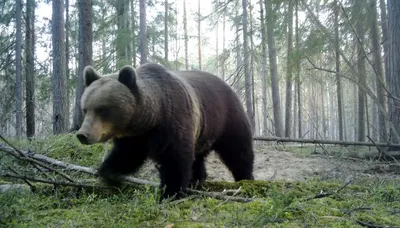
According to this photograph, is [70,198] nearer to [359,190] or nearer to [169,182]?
[169,182]

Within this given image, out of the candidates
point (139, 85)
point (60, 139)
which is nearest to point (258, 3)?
point (60, 139)

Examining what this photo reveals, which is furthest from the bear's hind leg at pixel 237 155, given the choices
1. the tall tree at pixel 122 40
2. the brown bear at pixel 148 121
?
the tall tree at pixel 122 40

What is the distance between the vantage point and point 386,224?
8.63 feet

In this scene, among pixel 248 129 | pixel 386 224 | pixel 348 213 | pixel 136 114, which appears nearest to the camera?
pixel 386 224

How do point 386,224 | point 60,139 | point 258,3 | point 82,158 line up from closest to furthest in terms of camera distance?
1. point 386,224
2. point 82,158
3. point 60,139
4. point 258,3

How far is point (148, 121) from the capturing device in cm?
411

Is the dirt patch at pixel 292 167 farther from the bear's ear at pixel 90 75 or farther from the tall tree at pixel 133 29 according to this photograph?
the tall tree at pixel 133 29

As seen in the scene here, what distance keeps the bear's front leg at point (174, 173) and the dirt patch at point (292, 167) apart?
2.91 metres

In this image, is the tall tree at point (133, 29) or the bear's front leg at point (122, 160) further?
the tall tree at point (133, 29)

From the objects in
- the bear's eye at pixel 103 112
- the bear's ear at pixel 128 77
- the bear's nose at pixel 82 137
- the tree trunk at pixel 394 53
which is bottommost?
the bear's nose at pixel 82 137

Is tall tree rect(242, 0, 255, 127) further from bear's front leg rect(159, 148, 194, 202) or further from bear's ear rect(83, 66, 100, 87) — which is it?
bear's ear rect(83, 66, 100, 87)

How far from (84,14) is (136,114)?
7714mm

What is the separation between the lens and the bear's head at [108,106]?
12.1 feet

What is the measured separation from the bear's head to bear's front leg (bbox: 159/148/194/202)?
22.8 inches
